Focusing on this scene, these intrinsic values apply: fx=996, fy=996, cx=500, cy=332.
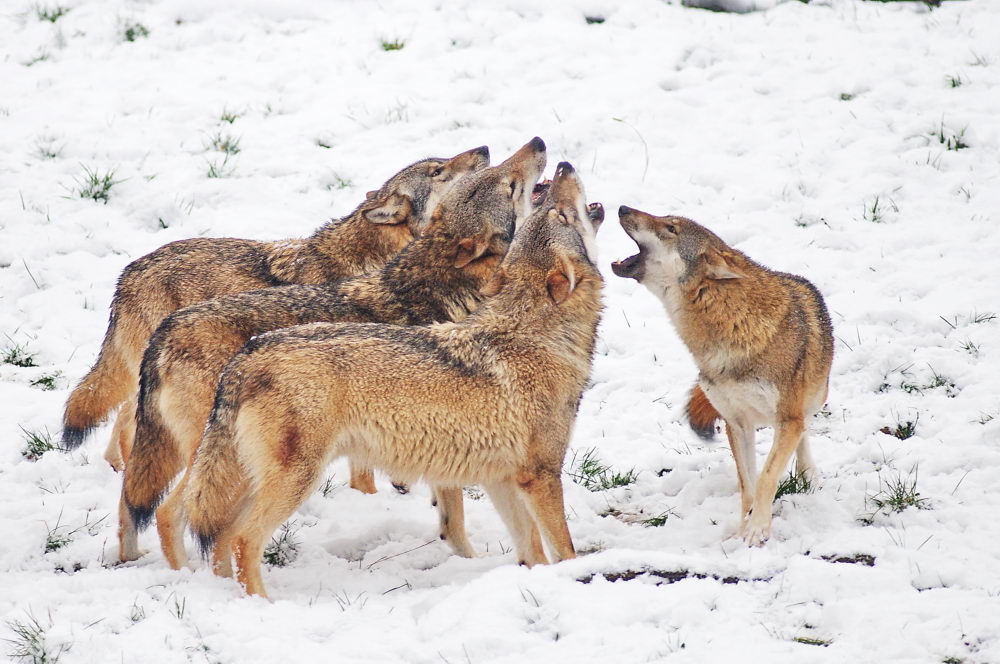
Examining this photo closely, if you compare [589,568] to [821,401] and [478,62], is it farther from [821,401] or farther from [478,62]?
[478,62]

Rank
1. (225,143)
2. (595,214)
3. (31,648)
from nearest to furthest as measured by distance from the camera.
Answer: (31,648), (595,214), (225,143)

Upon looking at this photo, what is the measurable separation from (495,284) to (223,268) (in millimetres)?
1858

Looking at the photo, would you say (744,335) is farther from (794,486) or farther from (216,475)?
(216,475)

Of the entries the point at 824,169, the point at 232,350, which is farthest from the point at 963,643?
the point at 824,169

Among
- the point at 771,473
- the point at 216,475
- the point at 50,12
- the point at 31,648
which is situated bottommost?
the point at 771,473

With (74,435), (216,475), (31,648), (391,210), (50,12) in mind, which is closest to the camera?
(31,648)

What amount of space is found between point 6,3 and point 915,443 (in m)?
11.2

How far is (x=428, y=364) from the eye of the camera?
4844 mm

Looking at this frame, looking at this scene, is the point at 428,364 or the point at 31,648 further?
the point at 428,364

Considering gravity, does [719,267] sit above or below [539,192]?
below

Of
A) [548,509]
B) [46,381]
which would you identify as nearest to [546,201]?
[548,509]

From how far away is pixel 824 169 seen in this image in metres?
8.80

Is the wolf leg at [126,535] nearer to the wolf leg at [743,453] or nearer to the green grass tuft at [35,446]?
the green grass tuft at [35,446]

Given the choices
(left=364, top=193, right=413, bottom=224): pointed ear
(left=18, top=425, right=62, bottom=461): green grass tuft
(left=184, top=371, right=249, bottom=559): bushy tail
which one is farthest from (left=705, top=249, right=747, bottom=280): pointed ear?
(left=18, top=425, right=62, bottom=461): green grass tuft
